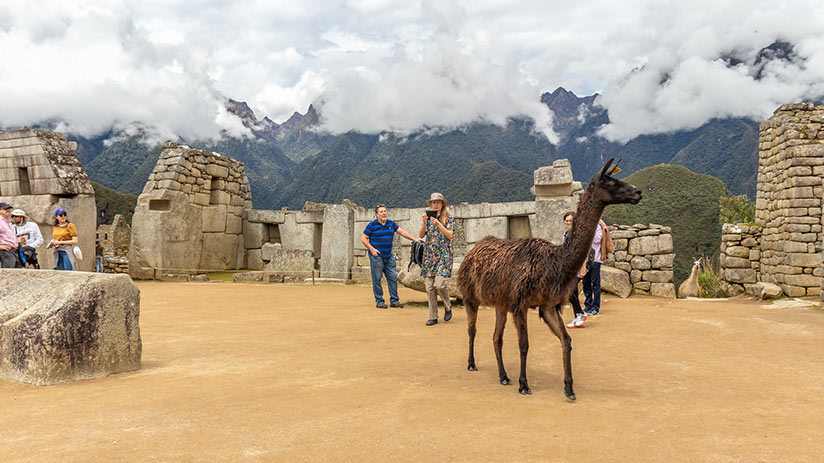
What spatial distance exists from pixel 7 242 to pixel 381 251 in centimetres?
588

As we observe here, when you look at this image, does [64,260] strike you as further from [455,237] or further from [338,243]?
[455,237]

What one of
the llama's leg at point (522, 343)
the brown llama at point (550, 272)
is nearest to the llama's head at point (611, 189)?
the brown llama at point (550, 272)

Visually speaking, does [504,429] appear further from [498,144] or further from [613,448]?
[498,144]

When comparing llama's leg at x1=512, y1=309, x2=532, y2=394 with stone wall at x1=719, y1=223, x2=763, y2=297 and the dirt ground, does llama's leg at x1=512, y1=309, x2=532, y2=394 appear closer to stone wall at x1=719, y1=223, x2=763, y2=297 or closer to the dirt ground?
the dirt ground

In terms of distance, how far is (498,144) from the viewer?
33594 mm

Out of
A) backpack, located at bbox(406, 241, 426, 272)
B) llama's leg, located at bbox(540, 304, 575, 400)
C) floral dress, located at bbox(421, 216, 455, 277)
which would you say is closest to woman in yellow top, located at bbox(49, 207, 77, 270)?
backpack, located at bbox(406, 241, 426, 272)

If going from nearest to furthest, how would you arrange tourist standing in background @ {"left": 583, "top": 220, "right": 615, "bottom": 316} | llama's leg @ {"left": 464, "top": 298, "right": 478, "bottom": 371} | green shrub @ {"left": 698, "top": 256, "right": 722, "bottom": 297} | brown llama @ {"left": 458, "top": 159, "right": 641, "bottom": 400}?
brown llama @ {"left": 458, "top": 159, "right": 641, "bottom": 400} < llama's leg @ {"left": 464, "top": 298, "right": 478, "bottom": 371} < tourist standing in background @ {"left": 583, "top": 220, "right": 615, "bottom": 316} < green shrub @ {"left": 698, "top": 256, "right": 722, "bottom": 297}

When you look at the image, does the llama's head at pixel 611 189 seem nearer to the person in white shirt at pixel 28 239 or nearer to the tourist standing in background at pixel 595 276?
the tourist standing in background at pixel 595 276

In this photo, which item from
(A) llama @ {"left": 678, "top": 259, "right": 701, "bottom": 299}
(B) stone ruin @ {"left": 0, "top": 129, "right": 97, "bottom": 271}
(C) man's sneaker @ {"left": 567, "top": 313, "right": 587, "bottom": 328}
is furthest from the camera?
(A) llama @ {"left": 678, "top": 259, "right": 701, "bottom": 299}

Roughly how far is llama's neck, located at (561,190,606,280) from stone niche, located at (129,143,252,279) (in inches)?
485

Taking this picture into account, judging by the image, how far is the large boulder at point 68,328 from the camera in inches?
163

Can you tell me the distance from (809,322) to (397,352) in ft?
20.0

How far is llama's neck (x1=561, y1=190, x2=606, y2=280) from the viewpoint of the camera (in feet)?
14.1

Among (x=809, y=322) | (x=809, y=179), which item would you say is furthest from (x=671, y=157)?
→ (x=809, y=322)
